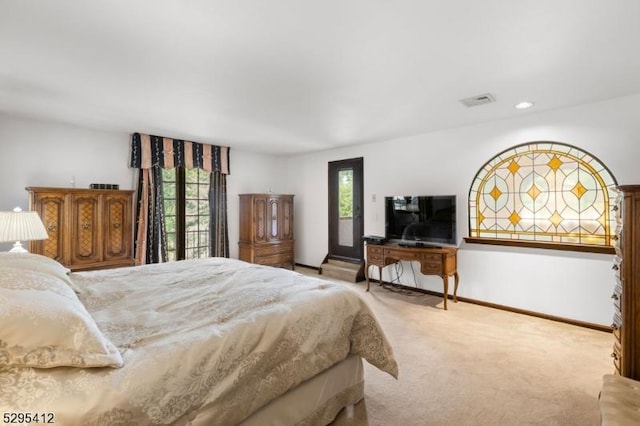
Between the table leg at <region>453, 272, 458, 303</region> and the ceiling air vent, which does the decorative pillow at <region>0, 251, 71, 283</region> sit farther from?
the table leg at <region>453, 272, 458, 303</region>

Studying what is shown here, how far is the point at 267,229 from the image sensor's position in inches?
229

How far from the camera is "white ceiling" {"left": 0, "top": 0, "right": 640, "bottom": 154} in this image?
5.74ft

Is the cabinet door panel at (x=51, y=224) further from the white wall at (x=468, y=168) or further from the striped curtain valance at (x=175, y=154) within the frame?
the striped curtain valance at (x=175, y=154)

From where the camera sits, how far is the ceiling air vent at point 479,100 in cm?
304

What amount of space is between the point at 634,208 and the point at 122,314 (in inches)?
107

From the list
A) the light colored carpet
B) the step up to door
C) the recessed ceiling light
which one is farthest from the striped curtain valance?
the recessed ceiling light

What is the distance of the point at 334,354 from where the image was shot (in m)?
1.82

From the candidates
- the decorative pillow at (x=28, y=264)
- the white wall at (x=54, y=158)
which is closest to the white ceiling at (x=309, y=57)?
the white wall at (x=54, y=158)

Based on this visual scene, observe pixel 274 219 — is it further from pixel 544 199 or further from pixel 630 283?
pixel 630 283

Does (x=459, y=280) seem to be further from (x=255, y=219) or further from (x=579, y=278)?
(x=255, y=219)

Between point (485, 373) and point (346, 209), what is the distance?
3.68 m

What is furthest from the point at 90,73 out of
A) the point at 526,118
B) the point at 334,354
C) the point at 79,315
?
the point at 526,118

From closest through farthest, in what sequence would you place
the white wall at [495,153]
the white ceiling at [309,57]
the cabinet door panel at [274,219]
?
the white ceiling at [309,57], the white wall at [495,153], the cabinet door panel at [274,219]

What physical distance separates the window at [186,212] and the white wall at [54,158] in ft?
1.97
